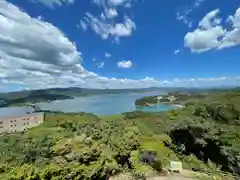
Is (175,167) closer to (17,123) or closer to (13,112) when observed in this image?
(17,123)

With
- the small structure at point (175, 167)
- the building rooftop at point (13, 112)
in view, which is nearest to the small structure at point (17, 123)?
the building rooftop at point (13, 112)

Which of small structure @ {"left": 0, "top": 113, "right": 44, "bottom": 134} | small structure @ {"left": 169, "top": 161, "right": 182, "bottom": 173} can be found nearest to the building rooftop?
small structure @ {"left": 0, "top": 113, "right": 44, "bottom": 134}

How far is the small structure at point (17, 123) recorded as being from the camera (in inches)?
2082

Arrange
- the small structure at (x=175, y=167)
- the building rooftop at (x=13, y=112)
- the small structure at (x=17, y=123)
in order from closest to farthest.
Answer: the small structure at (x=175, y=167) < the small structure at (x=17, y=123) < the building rooftop at (x=13, y=112)

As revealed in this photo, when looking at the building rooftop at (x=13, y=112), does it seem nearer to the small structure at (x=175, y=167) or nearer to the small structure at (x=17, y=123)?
the small structure at (x=17, y=123)

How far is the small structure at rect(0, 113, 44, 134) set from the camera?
52.9 metres

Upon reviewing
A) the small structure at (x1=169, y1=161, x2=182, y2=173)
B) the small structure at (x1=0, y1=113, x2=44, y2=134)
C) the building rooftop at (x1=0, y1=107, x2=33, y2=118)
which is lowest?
the building rooftop at (x1=0, y1=107, x2=33, y2=118)

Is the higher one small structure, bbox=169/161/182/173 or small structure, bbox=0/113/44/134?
small structure, bbox=169/161/182/173

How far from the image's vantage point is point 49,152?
11070 millimetres

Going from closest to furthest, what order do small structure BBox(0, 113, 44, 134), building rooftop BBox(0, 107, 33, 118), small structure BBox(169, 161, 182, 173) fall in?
small structure BBox(169, 161, 182, 173) < small structure BBox(0, 113, 44, 134) < building rooftop BBox(0, 107, 33, 118)

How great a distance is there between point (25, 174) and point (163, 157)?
6397 mm

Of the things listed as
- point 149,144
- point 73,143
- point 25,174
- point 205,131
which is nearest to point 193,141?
point 205,131

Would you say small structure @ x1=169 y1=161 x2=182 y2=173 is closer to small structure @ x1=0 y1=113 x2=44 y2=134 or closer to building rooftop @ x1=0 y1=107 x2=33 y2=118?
small structure @ x1=0 y1=113 x2=44 y2=134

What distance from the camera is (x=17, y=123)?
55906mm
